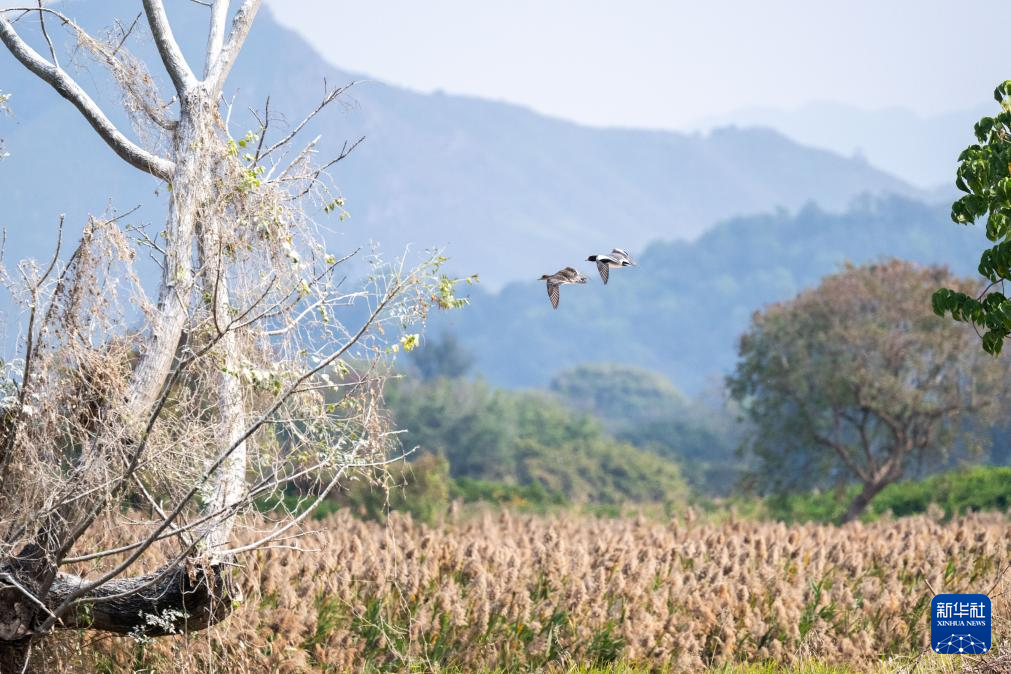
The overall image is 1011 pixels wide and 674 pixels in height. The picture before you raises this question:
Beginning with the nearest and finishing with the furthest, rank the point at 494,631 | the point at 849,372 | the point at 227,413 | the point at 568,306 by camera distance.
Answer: the point at 227,413, the point at 494,631, the point at 849,372, the point at 568,306

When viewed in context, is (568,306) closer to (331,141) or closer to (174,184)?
(331,141)

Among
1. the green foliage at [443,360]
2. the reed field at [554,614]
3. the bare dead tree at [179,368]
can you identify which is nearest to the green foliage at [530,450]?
the reed field at [554,614]

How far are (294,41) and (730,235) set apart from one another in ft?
277

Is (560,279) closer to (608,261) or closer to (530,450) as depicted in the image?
(608,261)

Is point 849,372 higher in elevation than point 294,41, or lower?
lower

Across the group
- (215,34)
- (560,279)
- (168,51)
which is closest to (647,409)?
(215,34)

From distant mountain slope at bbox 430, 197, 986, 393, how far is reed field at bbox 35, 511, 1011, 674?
119325 mm

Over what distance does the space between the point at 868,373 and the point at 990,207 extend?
13512 millimetres

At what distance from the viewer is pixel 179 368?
18.1 ft

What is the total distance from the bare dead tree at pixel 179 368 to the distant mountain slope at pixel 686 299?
398ft

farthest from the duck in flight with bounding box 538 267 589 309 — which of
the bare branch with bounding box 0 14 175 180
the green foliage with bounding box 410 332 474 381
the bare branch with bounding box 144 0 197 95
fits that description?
the green foliage with bounding box 410 332 474 381

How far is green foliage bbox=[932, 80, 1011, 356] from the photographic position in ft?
18.2

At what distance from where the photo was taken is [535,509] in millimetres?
20734

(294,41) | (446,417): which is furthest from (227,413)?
(294,41)
